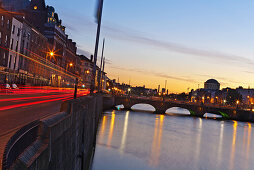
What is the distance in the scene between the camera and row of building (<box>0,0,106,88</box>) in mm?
52753

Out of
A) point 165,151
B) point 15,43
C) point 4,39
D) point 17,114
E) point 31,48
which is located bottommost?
point 165,151

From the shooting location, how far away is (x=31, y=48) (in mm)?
67500

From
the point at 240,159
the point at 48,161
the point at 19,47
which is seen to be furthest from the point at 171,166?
the point at 19,47

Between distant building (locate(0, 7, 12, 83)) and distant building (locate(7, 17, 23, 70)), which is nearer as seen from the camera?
distant building (locate(0, 7, 12, 83))

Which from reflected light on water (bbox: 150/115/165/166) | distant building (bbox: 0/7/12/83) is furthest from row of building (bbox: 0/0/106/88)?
reflected light on water (bbox: 150/115/165/166)

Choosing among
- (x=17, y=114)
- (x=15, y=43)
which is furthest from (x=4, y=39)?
(x=17, y=114)

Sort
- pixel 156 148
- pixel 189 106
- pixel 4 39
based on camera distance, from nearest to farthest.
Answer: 1. pixel 156 148
2. pixel 4 39
3. pixel 189 106

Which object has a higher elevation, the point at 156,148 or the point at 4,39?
the point at 4,39

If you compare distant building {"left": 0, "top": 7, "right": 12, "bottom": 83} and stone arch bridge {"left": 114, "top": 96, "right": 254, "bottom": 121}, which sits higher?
distant building {"left": 0, "top": 7, "right": 12, "bottom": 83}

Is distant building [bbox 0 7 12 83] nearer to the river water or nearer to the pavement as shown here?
the river water

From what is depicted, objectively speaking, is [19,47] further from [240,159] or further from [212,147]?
[240,159]

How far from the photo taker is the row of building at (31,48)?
5275 centimetres

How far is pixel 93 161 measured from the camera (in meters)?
28.7

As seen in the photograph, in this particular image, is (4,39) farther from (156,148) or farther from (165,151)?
(165,151)
